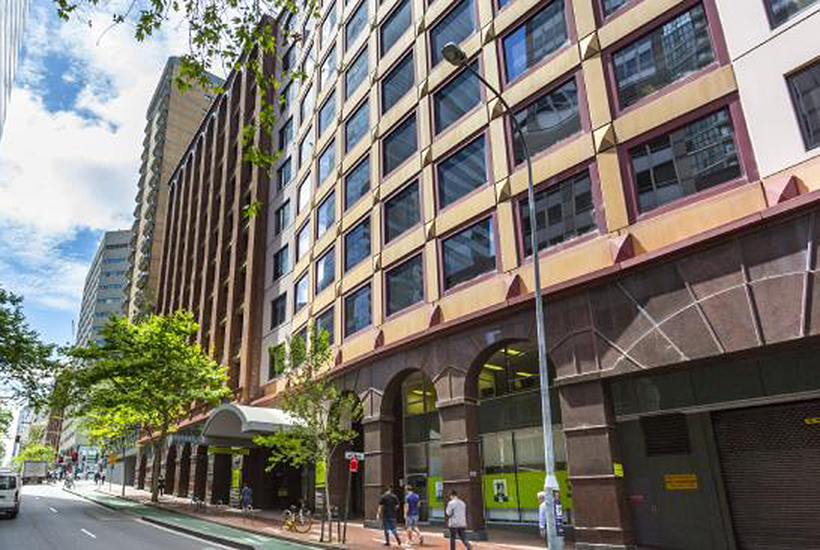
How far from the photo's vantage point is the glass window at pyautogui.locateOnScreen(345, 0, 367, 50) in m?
30.4

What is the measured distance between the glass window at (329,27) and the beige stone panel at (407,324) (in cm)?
1978

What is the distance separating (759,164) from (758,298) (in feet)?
10.2

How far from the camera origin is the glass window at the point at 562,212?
650 inches

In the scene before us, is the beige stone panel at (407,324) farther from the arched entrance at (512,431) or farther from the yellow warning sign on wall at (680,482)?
the yellow warning sign on wall at (680,482)

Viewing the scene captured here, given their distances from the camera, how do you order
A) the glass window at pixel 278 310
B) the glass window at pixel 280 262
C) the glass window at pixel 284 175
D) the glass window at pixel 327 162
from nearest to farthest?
the glass window at pixel 327 162 → the glass window at pixel 278 310 → the glass window at pixel 280 262 → the glass window at pixel 284 175

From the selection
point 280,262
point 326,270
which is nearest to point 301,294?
point 326,270

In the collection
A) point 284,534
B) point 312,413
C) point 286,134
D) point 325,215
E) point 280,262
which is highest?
point 286,134

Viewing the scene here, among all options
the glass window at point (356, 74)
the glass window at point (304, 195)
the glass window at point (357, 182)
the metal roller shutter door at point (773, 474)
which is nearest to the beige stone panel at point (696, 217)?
the metal roller shutter door at point (773, 474)

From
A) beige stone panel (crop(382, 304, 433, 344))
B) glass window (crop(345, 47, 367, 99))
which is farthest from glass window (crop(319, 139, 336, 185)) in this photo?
beige stone panel (crop(382, 304, 433, 344))

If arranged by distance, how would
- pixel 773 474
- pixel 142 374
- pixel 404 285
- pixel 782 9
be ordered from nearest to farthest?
pixel 782 9
pixel 773 474
pixel 404 285
pixel 142 374

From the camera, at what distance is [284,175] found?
39.5m

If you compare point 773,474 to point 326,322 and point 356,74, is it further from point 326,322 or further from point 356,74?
point 356,74

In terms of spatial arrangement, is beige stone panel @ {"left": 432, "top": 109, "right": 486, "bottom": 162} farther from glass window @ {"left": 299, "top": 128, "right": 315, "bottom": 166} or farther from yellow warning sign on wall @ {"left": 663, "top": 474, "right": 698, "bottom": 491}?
glass window @ {"left": 299, "top": 128, "right": 315, "bottom": 166}

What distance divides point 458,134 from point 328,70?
51.6 ft
